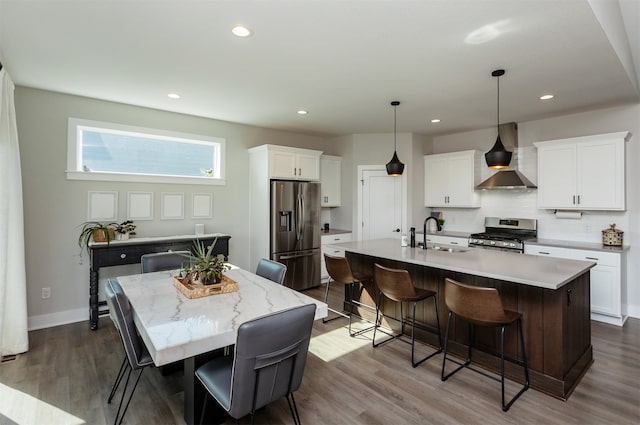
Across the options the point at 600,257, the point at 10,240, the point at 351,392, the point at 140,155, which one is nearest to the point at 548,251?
the point at 600,257

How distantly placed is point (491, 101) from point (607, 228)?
7.63 ft

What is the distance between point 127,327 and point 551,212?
5.43 metres

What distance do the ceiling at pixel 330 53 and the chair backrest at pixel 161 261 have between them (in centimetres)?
181

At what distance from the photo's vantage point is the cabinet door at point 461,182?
212 inches

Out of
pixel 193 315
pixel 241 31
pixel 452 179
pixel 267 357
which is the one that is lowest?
pixel 267 357

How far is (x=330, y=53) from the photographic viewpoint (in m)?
2.72

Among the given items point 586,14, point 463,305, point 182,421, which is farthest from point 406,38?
point 182,421

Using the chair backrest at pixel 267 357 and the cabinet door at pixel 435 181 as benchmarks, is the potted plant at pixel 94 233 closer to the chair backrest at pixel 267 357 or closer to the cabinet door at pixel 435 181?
the chair backrest at pixel 267 357

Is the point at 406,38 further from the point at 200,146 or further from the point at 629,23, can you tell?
the point at 200,146

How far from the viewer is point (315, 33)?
2.40 m

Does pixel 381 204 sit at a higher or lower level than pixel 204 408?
higher

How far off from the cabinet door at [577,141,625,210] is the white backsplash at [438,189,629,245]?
0.33 meters

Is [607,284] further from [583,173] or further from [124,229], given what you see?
[124,229]

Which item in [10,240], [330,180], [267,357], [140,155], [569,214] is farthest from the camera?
[330,180]
